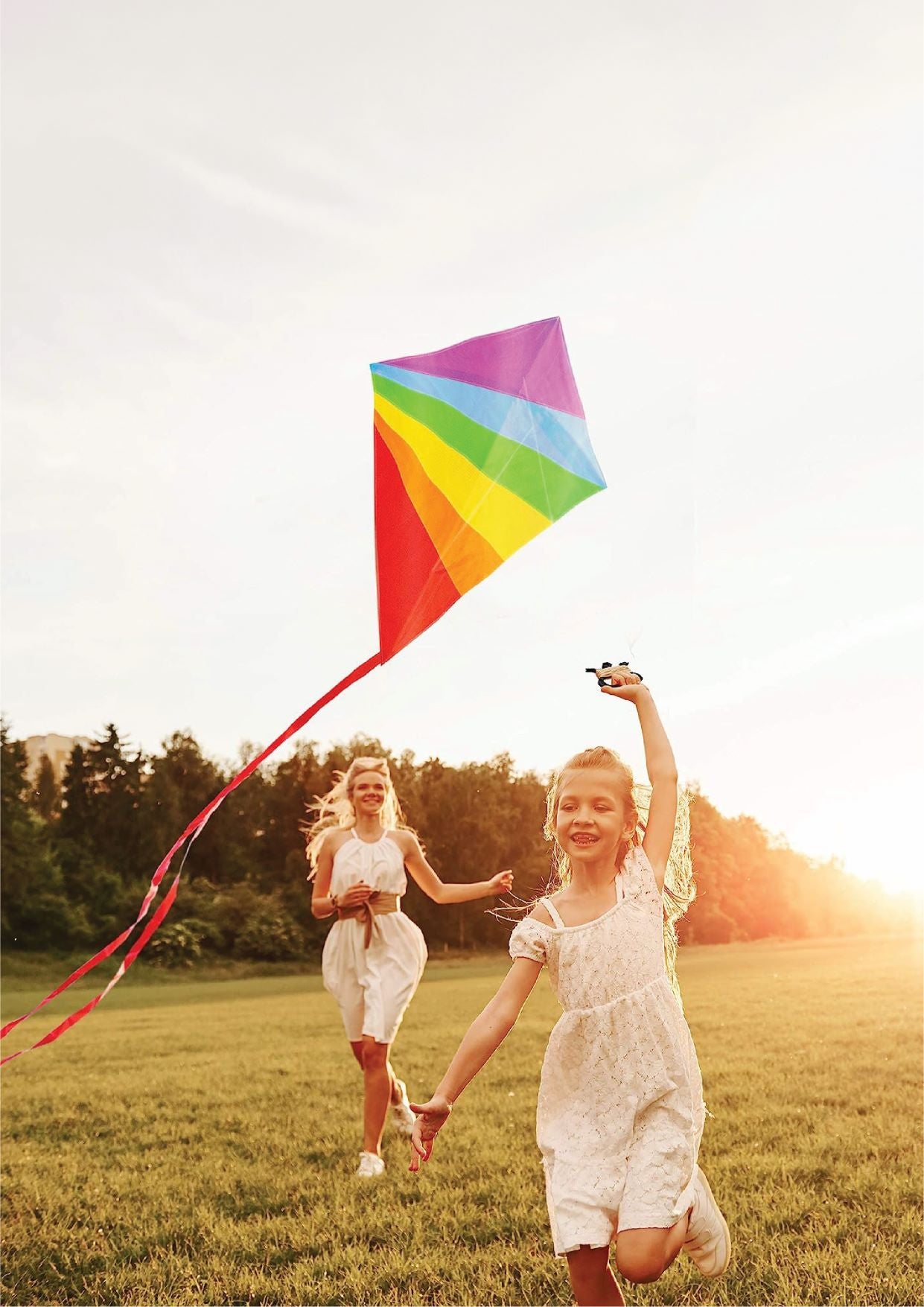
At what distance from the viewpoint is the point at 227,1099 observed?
34.2 feet

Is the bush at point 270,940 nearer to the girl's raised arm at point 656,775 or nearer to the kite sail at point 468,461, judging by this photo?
the kite sail at point 468,461

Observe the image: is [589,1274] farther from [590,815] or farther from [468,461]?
[468,461]

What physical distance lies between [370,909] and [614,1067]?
4.18 meters

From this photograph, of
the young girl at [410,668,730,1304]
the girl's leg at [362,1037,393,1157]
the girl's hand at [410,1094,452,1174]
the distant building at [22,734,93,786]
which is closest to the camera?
the girl's hand at [410,1094,452,1174]

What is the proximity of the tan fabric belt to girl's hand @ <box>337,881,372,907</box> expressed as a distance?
0.04 meters

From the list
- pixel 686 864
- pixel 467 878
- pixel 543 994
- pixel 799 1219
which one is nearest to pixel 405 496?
pixel 686 864

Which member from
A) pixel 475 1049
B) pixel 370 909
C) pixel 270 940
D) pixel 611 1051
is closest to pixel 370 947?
pixel 370 909

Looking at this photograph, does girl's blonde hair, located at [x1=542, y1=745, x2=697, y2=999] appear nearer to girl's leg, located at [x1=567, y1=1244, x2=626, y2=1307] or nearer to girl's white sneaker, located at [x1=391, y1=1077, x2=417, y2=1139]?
girl's leg, located at [x1=567, y1=1244, x2=626, y2=1307]

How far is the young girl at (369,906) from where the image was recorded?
775 centimetres

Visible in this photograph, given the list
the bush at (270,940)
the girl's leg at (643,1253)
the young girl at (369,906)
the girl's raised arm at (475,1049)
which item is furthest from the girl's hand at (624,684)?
the bush at (270,940)

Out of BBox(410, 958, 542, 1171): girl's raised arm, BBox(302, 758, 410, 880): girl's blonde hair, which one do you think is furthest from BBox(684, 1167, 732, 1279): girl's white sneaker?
BBox(302, 758, 410, 880): girl's blonde hair

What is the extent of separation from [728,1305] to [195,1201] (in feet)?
10.4

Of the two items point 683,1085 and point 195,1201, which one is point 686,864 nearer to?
point 683,1085

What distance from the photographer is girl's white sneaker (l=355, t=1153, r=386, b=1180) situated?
22.3 ft
